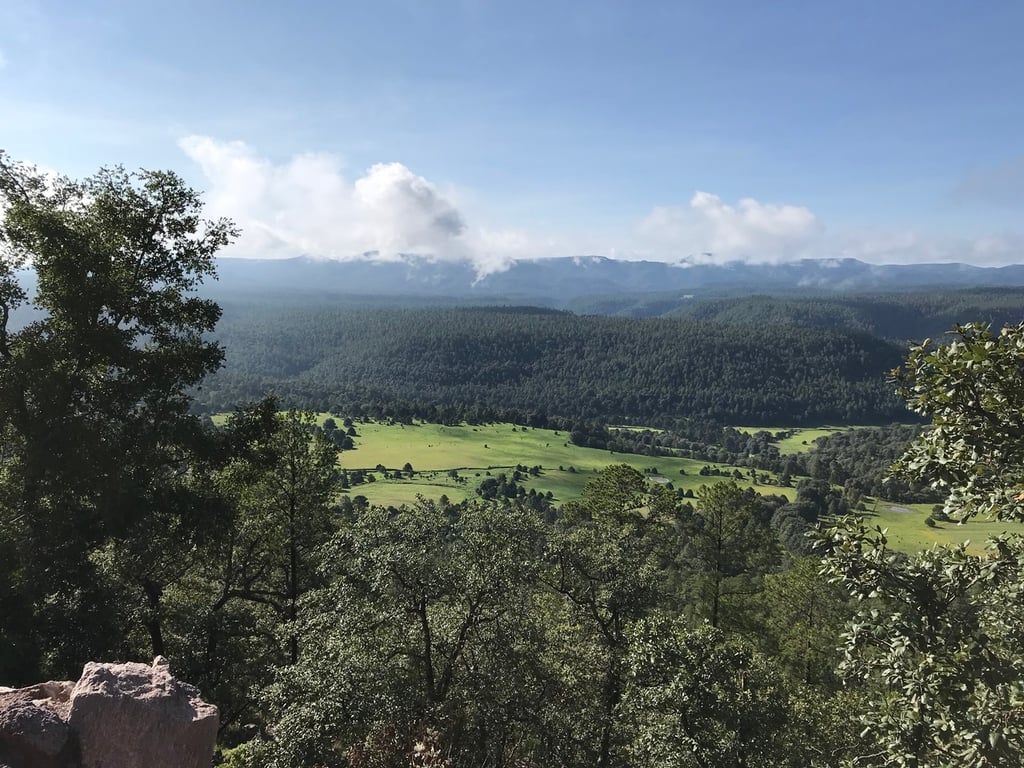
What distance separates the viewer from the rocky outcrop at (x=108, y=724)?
303 inches

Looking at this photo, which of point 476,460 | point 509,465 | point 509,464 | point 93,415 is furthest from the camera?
point 476,460

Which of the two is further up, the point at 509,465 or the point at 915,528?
the point at 509,465

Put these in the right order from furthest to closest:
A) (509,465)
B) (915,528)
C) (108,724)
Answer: (509,465), (915,528), (108,724)

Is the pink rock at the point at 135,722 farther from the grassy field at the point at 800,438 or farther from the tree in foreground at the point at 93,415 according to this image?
the grassy field at the point at 800,438

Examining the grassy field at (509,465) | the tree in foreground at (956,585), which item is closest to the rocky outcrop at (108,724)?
the tree in foreground at (956,585)

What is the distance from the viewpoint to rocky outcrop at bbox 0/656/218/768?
7.70 metres

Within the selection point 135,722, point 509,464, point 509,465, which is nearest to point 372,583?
point 135,722

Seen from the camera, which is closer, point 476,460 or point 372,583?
point 372,583

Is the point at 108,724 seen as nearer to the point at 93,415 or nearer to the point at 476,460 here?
the point at 93,415

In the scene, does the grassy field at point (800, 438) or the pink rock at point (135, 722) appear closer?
the pink rock at point (135, 722)

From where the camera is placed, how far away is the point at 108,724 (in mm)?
8109

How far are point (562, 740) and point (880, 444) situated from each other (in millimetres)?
167699

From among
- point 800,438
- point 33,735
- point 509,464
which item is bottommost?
point 800,438

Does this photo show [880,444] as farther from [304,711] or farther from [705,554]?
[304,711]
